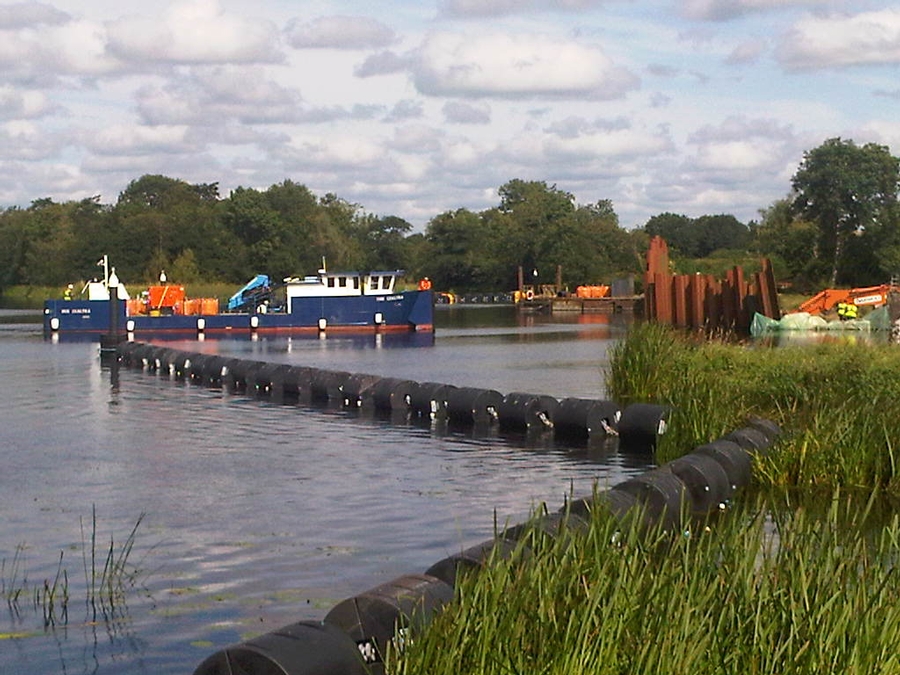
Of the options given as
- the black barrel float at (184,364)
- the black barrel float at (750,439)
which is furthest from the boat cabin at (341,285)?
the black barrel float at (750,439)

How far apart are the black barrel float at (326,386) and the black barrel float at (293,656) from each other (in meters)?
24.5

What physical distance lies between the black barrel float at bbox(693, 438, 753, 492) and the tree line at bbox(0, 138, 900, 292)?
93234 millimetres

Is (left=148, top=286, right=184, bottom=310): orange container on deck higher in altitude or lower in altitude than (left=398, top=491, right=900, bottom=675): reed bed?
higher

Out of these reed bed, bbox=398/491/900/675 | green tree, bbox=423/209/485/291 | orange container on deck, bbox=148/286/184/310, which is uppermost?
green tree, bbox=423/209/485/291

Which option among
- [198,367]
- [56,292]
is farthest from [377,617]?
[56,292]

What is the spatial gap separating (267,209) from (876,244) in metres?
82.0

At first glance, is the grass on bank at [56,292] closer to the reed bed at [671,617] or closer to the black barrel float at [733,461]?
the black barrel float at [733,461]

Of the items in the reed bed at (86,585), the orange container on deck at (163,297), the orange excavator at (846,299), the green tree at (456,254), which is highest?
the green tree at (456,254)

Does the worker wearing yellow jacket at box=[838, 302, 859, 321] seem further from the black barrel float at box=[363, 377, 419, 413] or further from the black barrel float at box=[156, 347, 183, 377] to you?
the black barrel float at box=[363, 377, 419, 413]

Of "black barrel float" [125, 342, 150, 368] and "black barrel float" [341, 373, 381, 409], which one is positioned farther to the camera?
"black barrel float" [125, 342, 150, 368]

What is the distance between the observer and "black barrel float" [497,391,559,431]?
26469 mm

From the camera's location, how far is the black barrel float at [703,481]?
16.3 meters

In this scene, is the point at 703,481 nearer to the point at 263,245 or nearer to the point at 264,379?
the point at 264,379

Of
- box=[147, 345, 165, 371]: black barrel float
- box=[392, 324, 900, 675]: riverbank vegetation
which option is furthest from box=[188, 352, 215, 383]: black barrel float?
box=[392, 324, 900, 675]: riverbank vegetation
